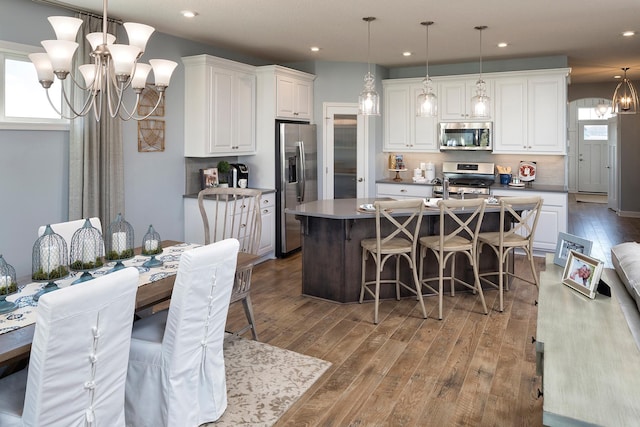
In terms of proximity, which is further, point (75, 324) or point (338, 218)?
point (338, 218)

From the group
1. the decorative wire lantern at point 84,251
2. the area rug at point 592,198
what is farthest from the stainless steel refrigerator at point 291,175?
the area rug at point 592,198

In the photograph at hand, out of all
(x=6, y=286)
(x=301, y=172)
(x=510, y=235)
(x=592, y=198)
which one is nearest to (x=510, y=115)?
(x=510, y=235)

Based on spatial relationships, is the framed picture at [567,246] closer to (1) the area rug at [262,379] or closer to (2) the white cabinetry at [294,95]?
(1) the area rug at [262,379]

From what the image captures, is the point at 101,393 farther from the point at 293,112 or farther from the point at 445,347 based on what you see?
the point at 293,112

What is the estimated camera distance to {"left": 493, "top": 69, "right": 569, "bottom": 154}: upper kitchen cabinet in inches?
245

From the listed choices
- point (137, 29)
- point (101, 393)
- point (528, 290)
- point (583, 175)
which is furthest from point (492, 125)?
point (583, 175)

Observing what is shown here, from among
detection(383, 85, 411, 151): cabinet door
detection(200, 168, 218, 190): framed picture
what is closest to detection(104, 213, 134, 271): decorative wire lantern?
detection(200, 168, 218, 190): framed picture

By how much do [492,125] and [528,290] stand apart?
272cm

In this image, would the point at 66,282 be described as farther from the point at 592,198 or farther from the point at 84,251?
the point at 592,198

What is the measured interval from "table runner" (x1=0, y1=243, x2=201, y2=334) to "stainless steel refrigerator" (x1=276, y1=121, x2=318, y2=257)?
2.89 meters

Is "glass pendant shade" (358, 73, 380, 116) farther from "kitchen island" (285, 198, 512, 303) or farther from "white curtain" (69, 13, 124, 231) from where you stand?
"white curtain" (69, 13, 124, 231)

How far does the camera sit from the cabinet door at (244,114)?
580 cm

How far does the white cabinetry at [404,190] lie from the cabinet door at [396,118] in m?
0.61

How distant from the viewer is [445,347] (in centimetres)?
347
